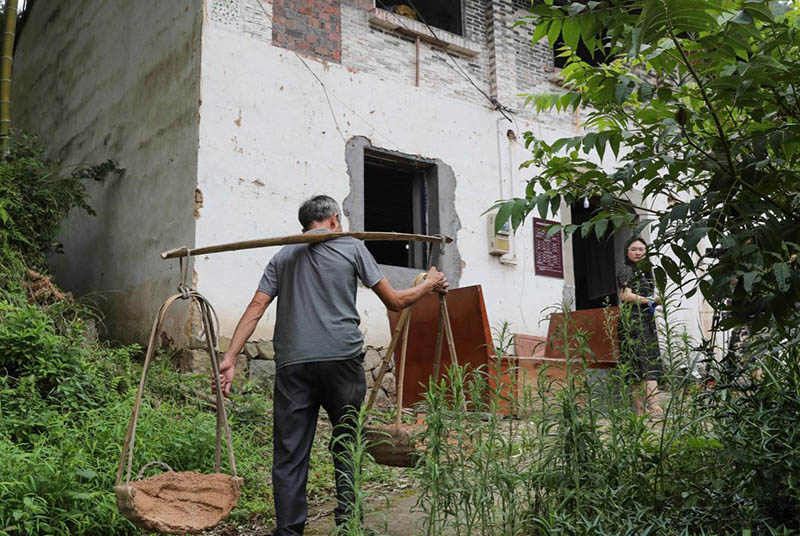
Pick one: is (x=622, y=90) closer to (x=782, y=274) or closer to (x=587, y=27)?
(x=587, y=27)

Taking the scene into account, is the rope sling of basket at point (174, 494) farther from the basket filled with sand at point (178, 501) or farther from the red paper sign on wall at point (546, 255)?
the red paper sign on wall at point (546, 255)

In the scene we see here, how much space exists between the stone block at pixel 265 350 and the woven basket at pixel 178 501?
3.98m

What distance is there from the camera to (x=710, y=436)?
3793mm

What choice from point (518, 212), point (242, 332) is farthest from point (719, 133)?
point (242, 332)

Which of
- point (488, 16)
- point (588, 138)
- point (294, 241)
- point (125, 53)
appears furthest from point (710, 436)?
point (125, 53)

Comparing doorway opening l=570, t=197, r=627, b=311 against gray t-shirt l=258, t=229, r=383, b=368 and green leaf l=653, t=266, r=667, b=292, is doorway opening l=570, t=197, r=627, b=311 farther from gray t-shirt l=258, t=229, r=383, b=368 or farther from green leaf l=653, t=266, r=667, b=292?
green leaf l=653, t=266, r=667, b=292

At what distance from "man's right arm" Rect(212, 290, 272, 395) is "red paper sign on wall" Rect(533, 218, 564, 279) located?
612 centimetres

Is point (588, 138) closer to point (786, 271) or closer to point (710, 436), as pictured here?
point (786, 271)

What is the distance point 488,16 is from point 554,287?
3518 mm

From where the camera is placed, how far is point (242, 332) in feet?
14.0

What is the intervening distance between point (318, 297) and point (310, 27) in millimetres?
5395

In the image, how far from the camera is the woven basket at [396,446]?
389 cm

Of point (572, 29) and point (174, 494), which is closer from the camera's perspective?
point (572, 29)

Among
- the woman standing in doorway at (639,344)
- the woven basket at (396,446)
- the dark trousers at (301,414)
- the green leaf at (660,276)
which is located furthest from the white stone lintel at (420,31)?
the green leaf at (660,276)
